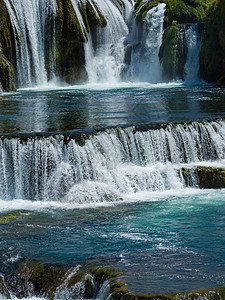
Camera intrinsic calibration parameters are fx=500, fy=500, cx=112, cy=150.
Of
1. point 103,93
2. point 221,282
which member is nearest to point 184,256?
point 221,282

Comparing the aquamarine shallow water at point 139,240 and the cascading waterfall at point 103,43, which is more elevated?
the cascading waterfall at point 103,43

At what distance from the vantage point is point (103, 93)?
26.2 meters

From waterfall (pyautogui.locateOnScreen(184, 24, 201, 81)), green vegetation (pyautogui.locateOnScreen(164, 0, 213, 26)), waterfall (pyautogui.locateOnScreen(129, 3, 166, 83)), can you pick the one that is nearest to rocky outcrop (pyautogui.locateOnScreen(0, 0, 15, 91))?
waterfall (pyautogui.locateOnScreen(129, 3, 166, 83))

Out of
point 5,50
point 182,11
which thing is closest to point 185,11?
point 182,11

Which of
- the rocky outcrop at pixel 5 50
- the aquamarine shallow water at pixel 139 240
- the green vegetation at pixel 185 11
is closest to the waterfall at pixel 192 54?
the green vegetation at pixel 185 11

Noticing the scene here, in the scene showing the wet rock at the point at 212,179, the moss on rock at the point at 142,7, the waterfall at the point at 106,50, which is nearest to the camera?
the wet rock at the point at 212,179

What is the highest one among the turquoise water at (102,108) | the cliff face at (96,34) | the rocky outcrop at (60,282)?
the cliff face at (96,34)

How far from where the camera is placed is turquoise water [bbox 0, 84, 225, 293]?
26.1ft

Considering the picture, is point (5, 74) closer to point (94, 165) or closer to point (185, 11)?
point (185, 11)

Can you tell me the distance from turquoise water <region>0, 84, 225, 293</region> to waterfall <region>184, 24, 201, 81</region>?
1469 cm

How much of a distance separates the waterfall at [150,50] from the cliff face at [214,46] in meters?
4.08

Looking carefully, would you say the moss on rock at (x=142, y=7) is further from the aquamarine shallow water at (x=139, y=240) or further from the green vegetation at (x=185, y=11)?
the aquamarine shallow water at (x=139, y=240)

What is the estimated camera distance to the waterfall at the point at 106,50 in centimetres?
3369

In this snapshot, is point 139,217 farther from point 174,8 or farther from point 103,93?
point 174,8
